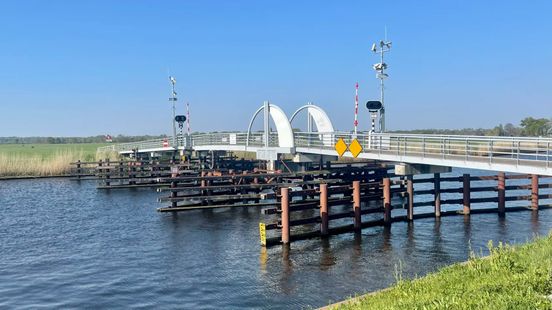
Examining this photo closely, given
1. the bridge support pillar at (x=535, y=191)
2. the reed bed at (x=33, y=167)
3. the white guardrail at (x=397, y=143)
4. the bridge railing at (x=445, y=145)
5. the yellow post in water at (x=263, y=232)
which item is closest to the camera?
the bridge railing at (x=445, y=145)

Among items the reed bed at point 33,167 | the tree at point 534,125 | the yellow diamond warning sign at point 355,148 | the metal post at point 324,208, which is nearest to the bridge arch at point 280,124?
the yellow diamond warning sign at point 355,148

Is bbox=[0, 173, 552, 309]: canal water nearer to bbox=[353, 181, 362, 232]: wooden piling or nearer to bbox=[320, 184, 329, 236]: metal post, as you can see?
bbox=[353, 181, 362, 232]: wooden piling

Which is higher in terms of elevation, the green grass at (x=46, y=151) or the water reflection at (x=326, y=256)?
the green grass at (x=46, y=151)

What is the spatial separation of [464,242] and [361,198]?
5.28m

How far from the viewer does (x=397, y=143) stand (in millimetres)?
25156

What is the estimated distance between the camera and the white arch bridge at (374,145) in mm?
19278

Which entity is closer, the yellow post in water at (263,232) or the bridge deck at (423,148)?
the bridge deck at (423,148)

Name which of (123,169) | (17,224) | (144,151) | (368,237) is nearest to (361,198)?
(368,237)

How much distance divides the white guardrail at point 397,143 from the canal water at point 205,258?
135 inches

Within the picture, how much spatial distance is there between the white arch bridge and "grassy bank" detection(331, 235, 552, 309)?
23.5ft

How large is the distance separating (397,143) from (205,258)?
11.2 metres

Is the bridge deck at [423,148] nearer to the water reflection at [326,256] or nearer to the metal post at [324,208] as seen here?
the metal post at [324,208]

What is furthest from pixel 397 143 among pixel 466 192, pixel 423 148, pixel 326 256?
pixel 326 256

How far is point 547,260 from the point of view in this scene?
10.4 m
